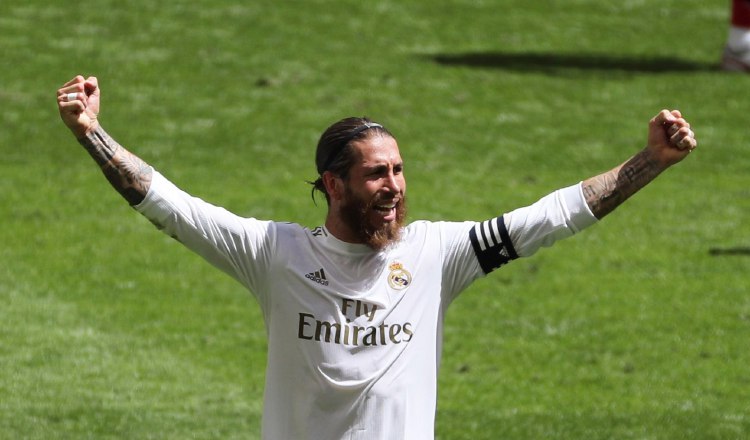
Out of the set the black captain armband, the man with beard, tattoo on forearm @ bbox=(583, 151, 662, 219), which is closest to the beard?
the man with beard

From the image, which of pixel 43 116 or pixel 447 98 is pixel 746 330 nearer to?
pixel 447 98

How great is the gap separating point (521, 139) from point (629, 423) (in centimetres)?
836

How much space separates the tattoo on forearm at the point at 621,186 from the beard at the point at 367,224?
28.9 inches

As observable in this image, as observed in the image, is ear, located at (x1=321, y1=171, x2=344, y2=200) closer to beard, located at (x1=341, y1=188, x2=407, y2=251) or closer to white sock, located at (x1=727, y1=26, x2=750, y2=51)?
beard, located at (x1=341, y1=188, x2=407, y2=251)

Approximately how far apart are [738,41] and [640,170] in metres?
16.5

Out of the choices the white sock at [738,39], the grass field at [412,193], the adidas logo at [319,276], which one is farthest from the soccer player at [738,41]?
the adidas logo at [319,276]

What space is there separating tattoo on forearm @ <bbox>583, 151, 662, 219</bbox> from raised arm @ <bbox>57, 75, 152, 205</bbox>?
168 centimetres

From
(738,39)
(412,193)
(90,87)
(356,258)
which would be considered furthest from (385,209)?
(738,39)

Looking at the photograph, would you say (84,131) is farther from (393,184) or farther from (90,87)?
(393,184)

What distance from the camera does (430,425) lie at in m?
5.46

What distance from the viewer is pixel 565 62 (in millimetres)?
21625

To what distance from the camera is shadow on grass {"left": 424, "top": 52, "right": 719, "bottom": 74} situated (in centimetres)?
2114

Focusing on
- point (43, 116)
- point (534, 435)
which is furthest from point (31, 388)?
point (43, 116)

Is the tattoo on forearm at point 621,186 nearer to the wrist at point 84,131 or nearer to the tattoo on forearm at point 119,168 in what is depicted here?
the tattoo on forearm at point 119,168
